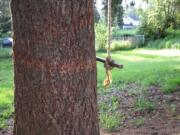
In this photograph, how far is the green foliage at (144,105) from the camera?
5.54 m

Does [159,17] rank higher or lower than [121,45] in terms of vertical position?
higher

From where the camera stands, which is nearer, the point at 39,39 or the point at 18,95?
the point at 39,39

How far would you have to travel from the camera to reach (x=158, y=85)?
304 inches

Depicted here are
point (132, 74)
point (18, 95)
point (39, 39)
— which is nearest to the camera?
point (39, 39)

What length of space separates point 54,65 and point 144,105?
341 cm

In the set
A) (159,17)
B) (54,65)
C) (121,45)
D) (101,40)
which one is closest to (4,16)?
(101,40)

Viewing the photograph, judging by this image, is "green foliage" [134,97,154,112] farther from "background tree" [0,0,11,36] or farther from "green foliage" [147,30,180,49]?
"background tree" [0,0,11,36]

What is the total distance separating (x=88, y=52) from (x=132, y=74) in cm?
723

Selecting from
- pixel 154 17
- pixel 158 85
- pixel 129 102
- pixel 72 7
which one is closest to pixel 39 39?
pixel 72 7

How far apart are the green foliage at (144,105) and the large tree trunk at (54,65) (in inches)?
118

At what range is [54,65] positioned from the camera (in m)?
2.49

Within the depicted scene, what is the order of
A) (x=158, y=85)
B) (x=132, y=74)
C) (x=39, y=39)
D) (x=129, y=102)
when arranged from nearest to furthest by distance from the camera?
(x=39, y=39) → (x=129, y=102) → (x=158, y=85) → (x=132, y=74)

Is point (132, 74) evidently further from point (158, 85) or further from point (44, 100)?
point (44, 100)

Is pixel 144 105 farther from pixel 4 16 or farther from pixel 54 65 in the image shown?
pixel 4 16
